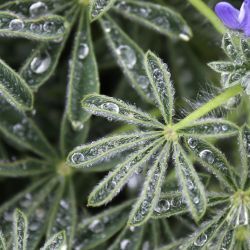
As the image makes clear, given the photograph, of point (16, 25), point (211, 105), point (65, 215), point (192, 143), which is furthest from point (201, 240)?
point (16, 25)

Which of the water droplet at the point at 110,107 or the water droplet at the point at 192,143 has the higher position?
the water droplet at the point at 110,107

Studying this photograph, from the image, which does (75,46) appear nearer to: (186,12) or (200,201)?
(186,12)

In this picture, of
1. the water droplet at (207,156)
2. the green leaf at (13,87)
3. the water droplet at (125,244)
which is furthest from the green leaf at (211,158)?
the green leaf at (13,87)

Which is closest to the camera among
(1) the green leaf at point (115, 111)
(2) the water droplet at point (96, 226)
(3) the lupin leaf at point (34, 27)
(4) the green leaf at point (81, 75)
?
(1) the green leaf at point (115, 111)

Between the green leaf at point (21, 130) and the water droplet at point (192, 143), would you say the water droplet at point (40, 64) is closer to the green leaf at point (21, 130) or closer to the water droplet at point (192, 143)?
the green leaf at point (21, 130)

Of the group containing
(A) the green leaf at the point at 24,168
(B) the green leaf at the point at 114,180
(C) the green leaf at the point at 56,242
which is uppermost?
(A) the green leaf at the point at 24,168

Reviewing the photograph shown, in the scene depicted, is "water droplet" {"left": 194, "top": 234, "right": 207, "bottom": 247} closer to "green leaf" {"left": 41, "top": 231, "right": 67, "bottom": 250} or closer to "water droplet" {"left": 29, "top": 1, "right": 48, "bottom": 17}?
"green leaf" {"left": 41, "top": 231, "right": 67, "bottom": 250}

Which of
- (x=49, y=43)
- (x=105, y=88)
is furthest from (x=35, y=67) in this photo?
(x=105, y=88)
